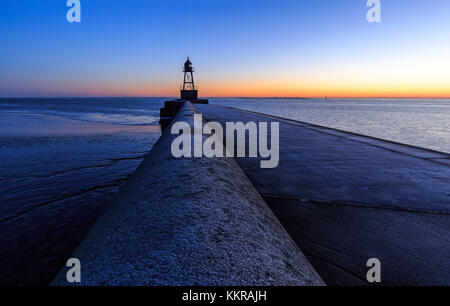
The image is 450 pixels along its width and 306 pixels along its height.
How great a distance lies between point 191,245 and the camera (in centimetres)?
103

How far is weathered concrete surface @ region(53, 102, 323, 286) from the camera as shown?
90 centimetres

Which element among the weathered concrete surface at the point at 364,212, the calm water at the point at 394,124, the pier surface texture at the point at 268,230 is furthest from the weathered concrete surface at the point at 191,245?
the calm water at the point at 394,124

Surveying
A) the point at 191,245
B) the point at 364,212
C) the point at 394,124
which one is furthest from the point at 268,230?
the point at 394,124

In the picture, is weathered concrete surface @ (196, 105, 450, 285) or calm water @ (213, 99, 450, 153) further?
calm water @ (213, 99, 450, 153)

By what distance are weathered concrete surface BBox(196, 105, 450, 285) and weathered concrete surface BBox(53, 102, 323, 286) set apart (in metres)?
0.59

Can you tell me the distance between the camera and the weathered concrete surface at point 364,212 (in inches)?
62.2

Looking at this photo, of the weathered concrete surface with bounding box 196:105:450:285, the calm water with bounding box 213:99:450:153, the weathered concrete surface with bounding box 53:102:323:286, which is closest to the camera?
the weathered concrete surface with bounding box 53:102:323:286

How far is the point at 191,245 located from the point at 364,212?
1910mm

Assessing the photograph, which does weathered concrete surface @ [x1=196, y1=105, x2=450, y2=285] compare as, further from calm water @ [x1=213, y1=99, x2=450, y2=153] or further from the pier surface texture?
calm water @ [x1=213, y1=99, x2=450, y2=153]

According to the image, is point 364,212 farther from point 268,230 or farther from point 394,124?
point 394,124

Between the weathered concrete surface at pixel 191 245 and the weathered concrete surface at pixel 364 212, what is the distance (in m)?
0.59

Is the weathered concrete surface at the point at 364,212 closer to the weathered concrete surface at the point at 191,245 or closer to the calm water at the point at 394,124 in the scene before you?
the weathered concrete surface at the point at 191,245

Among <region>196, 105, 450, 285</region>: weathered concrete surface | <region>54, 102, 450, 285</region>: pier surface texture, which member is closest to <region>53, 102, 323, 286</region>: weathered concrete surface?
<region>54, 102, 450, 285</region>: pier surface texture

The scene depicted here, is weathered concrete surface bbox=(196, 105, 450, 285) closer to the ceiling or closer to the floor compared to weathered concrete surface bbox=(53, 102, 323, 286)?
closer to the floor
